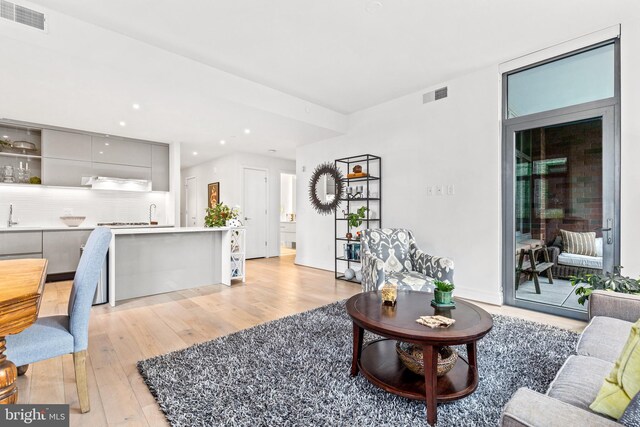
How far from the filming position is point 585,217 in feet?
10.1

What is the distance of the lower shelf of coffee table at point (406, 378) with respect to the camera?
5.33ft

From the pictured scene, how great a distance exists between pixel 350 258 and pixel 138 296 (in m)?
2.94

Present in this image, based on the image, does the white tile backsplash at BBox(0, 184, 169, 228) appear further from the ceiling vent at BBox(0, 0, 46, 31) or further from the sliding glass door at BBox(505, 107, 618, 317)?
the sliding glass door at BBox(505, 107, 618, 317)

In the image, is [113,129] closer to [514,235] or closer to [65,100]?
[65,100]

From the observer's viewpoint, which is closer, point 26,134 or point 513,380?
point 513,380

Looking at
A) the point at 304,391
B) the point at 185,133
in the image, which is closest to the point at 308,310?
the point at 304,391

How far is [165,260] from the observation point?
4020 mm

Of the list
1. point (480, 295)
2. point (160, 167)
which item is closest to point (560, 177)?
point (480, 295)

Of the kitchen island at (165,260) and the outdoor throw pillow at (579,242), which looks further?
the kitchen island at (165,260)

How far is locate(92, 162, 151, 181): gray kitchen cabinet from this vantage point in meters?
5.40

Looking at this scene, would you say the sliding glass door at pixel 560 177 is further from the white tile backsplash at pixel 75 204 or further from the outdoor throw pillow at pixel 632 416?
the white tile backsplash at pixel 75 204

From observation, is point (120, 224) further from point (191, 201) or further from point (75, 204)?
point (191, 201)

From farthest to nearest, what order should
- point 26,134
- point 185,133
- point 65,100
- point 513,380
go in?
point 185,133
point 26,134
point 65,100
point 513,380

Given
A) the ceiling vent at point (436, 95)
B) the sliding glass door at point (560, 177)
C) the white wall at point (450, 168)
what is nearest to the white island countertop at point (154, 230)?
the white wall at point (450, 168)
